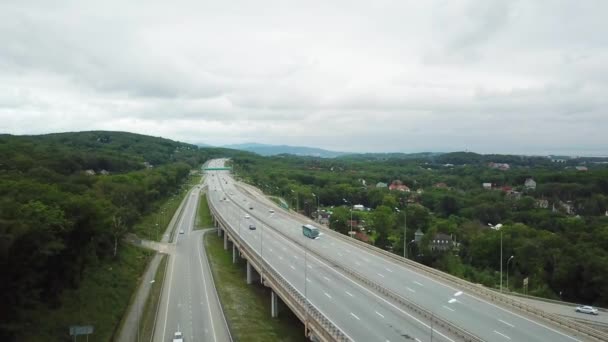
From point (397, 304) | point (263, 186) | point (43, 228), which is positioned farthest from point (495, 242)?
point (263, 186)

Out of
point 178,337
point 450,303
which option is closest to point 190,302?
point 178,337

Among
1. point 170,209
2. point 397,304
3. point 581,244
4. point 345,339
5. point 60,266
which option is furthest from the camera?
point 170,209

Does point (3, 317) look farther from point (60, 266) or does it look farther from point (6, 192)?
point (6, 192)

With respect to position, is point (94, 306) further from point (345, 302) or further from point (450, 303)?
point (450, 303)

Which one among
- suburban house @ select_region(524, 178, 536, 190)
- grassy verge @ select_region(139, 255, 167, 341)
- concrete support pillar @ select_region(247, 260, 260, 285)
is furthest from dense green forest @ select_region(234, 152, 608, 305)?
grassy verge @ select_region(139, 255, 167, 341)

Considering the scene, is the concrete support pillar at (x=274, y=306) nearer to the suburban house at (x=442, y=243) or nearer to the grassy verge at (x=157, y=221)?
the suburban house at (x=442, y=243)

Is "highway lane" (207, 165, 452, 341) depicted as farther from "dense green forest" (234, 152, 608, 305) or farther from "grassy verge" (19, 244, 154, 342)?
"dense green forest" (234, 152, 608, 305)
